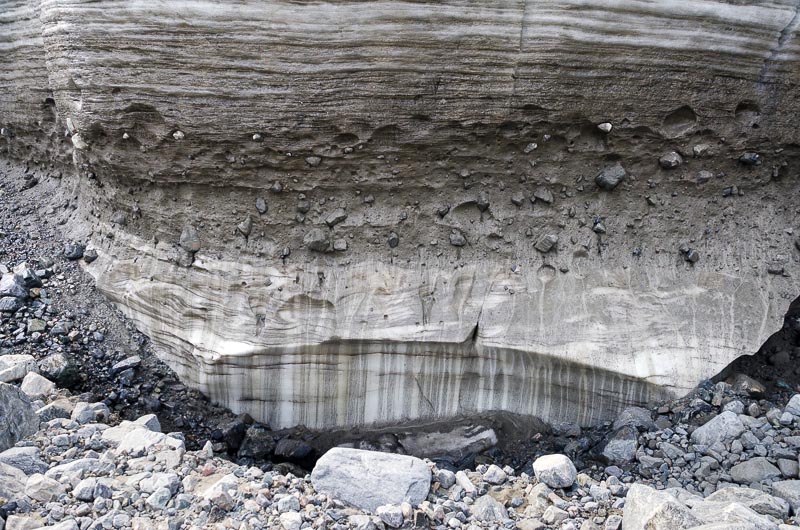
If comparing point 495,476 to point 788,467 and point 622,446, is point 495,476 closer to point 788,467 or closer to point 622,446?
point 622,446

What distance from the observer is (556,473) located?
293cm

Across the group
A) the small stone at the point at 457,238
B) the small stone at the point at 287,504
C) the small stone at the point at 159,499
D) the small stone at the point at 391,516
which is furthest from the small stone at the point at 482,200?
the small stone at the point at 159,499

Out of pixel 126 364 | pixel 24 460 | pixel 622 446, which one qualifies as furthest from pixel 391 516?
pixel 126 364

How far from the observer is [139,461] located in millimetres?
2832

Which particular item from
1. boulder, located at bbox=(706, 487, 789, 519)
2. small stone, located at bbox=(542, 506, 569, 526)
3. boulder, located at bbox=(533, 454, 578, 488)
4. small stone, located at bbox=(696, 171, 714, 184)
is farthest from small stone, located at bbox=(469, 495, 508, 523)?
small stone, located at bbox=(696, 171, 714, 184)

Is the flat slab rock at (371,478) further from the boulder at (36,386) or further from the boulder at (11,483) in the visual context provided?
the boulder at (36,386)

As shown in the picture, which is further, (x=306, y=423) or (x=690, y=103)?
(x=306, y=423)

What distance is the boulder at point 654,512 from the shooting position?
7.91 feet

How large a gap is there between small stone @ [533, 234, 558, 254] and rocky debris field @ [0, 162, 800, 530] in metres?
1.04

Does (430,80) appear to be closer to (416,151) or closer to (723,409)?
(416,151)

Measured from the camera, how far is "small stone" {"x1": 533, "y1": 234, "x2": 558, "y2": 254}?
3756mm

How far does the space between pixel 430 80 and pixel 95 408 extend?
242cm

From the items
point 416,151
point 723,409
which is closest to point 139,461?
point 416,151

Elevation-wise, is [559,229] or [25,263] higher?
[559,229]
